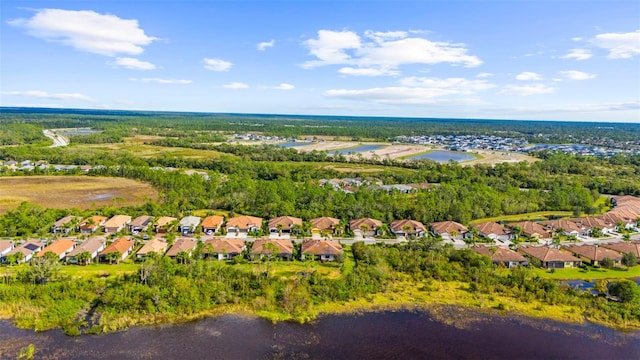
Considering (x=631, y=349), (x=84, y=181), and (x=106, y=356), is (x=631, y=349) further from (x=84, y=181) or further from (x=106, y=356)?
Result: (x=84, y=181)

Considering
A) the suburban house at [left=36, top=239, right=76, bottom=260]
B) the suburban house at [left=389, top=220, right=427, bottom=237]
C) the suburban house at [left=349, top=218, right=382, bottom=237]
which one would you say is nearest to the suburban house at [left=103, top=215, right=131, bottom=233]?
the suburban house at [left=36, top=239, right=76, bottom=260]

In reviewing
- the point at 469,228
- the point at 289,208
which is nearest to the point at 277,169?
the point at 289,208

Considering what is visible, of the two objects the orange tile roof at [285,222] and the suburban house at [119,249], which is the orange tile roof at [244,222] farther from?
the suburban house at [119,249]

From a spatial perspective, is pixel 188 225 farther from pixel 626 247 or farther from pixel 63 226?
pixel 626 247

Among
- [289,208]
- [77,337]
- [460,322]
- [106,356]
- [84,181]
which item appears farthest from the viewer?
[84,181]

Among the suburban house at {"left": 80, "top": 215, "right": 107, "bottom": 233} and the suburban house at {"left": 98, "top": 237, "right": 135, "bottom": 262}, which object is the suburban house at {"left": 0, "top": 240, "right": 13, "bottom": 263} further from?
the suburban house at {"left": 98, "top": 237, "right": 135, "bottom": 262}

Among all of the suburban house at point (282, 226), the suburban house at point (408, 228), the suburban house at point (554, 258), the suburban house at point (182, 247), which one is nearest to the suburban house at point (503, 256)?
the suburban house at point (554, 258)
